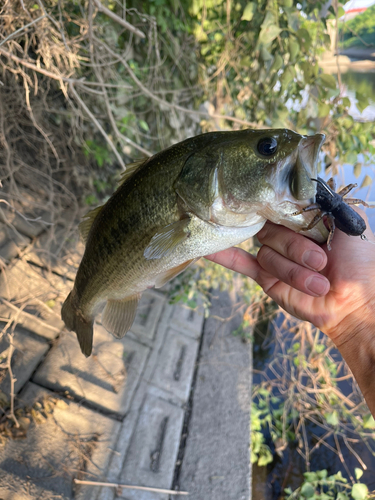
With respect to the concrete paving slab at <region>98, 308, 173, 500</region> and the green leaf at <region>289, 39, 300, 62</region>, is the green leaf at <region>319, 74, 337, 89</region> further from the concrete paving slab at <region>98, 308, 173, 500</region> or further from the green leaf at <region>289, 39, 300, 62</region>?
the concrete paving slab at <region>98, 308, 173, 500</region>

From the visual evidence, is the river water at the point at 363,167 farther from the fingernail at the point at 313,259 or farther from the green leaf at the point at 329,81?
the fingernail at the point at 313,259

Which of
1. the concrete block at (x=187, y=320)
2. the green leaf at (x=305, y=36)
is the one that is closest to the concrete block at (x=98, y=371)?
the concrete block at (x=187, y=320)

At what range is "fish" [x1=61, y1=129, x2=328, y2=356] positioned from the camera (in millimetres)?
1107

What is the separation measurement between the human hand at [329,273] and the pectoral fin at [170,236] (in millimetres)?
445

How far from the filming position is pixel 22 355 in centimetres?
249

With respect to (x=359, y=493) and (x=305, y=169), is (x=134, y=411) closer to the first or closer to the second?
(x=359, y=493)

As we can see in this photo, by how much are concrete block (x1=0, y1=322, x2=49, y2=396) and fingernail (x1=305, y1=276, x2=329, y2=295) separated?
2.03m

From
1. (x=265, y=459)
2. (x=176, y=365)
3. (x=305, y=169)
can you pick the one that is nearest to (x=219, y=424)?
(x=176, y=365)

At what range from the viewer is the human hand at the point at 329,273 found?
50.0 inches

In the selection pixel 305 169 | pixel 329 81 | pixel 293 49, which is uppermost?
pixel 293 49

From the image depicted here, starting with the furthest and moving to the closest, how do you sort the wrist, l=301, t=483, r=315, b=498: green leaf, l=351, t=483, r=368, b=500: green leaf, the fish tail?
l=301, t=483, r=315, b=498: green leaf → l=351, t=483, r=368, b=500: green leaf → the fish tail → the wrist

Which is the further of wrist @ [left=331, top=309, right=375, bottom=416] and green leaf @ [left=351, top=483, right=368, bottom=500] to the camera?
green leaf @ [left=351, top=483, right=368, bottom=500]

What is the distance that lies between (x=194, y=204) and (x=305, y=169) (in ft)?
1.41

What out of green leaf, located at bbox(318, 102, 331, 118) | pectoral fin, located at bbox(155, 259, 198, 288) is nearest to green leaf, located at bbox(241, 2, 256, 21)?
green leaf, located at bbox(318, 102, 331, 118)
